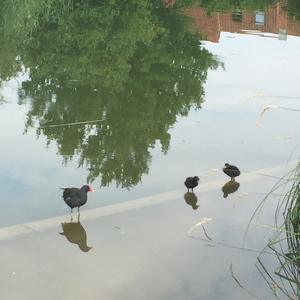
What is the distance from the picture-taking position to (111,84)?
12.4 metres

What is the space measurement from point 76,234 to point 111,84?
6.39 m

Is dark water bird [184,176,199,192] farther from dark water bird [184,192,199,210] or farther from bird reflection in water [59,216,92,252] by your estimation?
bird reflection in water [59,216,92,252]

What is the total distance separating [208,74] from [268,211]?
7414 millimetres

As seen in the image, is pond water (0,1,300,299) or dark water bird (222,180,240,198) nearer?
pond water (0,1,300,299)

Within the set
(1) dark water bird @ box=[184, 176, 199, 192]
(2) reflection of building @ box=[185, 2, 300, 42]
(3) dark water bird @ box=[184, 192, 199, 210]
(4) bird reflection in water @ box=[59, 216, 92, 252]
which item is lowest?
(4) bird reflection in water @ box=[59, 216, 92, 252]

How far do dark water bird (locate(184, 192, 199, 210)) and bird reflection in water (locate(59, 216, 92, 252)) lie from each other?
142 cm

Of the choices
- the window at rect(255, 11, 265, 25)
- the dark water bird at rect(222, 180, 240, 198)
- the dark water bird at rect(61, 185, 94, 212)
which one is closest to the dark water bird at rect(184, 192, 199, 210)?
the dark water bird at rect(222, 180, 240, 198)

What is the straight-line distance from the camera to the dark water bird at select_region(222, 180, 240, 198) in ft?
25.2

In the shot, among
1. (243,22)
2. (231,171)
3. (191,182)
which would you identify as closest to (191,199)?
(191,182)

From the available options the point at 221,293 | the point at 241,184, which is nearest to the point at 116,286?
the point at 221,293

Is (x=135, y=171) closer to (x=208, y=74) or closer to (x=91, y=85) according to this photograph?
(x=91, y=85)

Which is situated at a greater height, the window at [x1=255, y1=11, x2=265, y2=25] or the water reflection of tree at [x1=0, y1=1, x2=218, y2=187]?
the window at [x1=255, y1=11, x2=265, y2=25]

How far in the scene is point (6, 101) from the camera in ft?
36.3

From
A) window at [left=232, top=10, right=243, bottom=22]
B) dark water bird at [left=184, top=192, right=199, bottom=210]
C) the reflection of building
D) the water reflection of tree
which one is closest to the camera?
dark water bird at [left=184, top=192, right=199, bottom=210]
